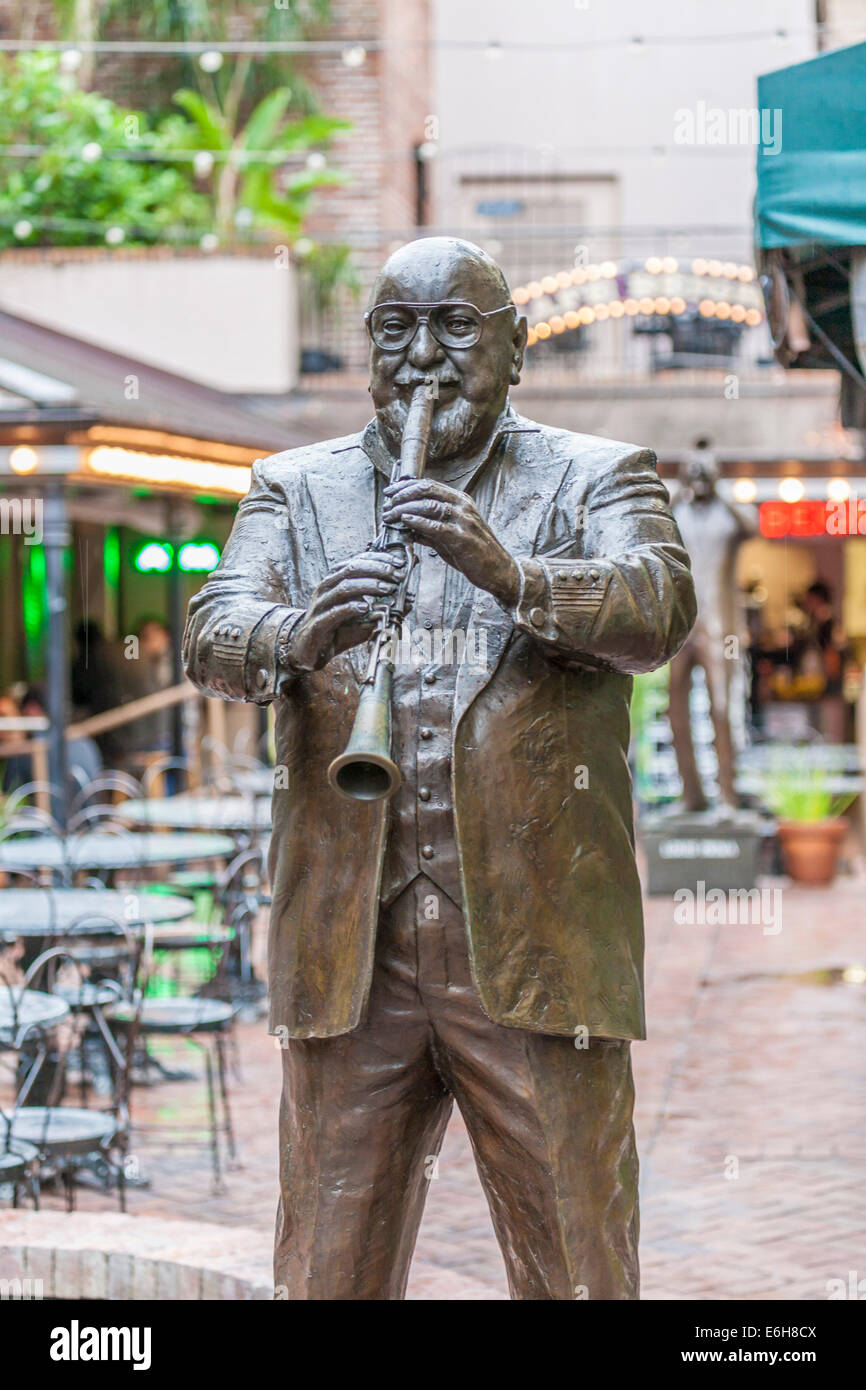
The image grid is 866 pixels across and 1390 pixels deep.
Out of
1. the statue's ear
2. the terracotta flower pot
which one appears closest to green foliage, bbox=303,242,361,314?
the terracotta flower pot

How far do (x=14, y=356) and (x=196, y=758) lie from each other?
379 cm

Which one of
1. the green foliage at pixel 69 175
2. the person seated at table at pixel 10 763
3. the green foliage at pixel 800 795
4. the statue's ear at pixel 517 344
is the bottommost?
the green foliage at pixel 800 795

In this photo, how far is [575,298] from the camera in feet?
59.1

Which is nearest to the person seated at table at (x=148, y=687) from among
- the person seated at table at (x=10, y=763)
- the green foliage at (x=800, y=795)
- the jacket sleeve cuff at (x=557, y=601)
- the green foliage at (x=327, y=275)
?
the person seated at table at (x=10, y=763)

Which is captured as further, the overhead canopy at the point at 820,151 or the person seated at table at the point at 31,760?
the person seated at table at the point at 31,760

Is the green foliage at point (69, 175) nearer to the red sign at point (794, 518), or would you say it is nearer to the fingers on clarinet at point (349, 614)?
the red sign at point (794, 518)

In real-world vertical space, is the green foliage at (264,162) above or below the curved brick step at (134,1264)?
above

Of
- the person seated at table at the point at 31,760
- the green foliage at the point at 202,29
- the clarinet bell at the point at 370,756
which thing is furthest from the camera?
the green foliage at the point at 202,29

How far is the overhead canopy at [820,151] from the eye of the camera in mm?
5090

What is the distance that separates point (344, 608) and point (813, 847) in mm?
10793

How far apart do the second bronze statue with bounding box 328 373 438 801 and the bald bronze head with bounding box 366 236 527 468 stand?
0.16 feet
